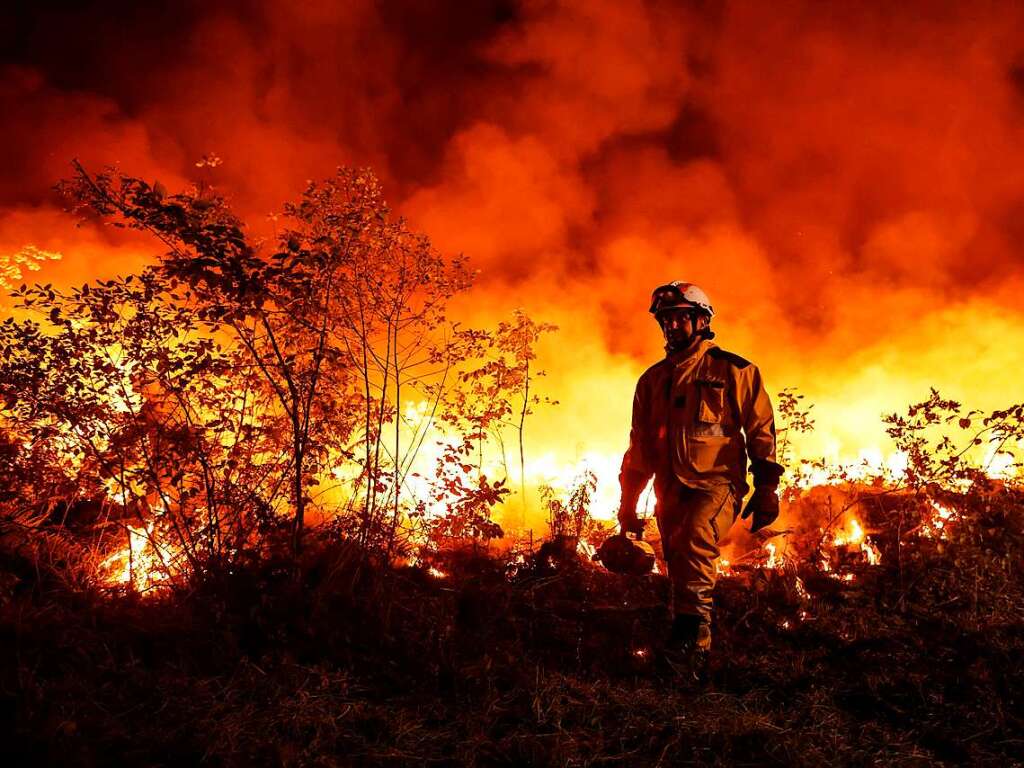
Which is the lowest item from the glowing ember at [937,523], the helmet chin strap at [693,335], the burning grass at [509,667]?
the burning grass at [509,667]

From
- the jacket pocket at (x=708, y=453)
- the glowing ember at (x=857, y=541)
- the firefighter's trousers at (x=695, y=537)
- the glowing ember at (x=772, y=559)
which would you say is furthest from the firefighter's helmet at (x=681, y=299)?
the glowing ember at (x=857, y=541)

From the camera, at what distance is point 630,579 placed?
4.96 meters

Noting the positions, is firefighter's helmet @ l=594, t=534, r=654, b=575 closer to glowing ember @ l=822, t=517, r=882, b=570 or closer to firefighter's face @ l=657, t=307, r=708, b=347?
firefighter's face @ l=657, t=307, r=708, b=347

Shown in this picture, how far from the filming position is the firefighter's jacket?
12.6ft

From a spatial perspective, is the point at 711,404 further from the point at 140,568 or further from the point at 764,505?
the point at 140,568

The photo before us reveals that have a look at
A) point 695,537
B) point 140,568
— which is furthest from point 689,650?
point 140,568

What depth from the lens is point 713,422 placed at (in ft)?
12.8

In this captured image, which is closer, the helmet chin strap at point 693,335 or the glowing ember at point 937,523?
the helmet chin strap at point 693,335

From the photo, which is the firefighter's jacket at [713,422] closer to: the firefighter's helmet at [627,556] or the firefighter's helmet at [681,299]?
the firefighter's helmet at [681,299]

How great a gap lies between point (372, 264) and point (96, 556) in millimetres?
2990

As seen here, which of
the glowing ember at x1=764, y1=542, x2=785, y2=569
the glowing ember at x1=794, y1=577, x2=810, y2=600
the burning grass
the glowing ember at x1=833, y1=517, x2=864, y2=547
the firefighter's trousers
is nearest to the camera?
the burning grass

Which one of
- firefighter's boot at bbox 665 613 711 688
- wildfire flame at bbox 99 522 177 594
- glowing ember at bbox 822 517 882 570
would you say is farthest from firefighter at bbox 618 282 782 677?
wildfire flame at bbox 99 522 177 594

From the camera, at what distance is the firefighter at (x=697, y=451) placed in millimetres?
3678

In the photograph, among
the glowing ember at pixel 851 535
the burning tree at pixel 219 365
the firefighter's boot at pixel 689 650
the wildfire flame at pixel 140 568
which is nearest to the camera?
the firefighter's boot at pixel 689 650
